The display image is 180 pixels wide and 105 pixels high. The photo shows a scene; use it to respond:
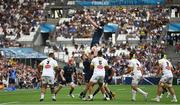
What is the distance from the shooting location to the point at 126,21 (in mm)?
66438

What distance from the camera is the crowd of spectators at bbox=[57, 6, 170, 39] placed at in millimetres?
64625

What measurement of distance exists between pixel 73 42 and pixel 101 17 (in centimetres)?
436

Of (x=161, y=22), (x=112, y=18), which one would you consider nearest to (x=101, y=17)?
(x=112, y=18)

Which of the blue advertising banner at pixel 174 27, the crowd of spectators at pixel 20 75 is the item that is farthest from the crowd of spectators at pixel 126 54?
the crowd of spectators at pixel 20 75

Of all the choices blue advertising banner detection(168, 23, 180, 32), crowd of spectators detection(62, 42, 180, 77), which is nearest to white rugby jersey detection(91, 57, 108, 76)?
crowd of spectators detection(62, 42, 180, 77)

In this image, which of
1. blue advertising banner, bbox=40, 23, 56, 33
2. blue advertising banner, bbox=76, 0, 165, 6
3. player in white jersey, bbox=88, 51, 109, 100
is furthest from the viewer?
blue advertising banner, bbox=76, 0, 165, 6

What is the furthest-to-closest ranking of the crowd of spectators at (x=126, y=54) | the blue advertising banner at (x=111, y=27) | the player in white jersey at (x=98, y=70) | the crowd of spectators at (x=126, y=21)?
the blue advertising banner at (x=111, y=27)
the crowd of spectators at (x=126, y=21)
the crowd of spectators at (x=126, y=54)
the player in white jersey at (x=98, y=70)

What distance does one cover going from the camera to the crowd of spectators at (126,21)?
64.6m

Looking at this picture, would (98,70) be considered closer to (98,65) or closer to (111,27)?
(98,65)

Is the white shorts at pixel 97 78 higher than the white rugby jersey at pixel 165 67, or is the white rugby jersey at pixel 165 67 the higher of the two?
the white rugby jersey at pixel 165 67

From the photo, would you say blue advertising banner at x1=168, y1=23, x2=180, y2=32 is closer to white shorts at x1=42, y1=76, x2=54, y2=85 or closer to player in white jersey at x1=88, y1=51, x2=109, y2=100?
white shorts at x1=42, y1=76, x2=54, y2=85

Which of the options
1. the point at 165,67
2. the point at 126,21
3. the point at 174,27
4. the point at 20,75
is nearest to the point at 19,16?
the point at 126,21

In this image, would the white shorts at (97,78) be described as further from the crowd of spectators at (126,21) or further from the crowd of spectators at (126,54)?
the crowd of spectators at (126,21)

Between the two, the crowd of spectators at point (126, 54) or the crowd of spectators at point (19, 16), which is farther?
the crowd of spectators at point (19, 16)
